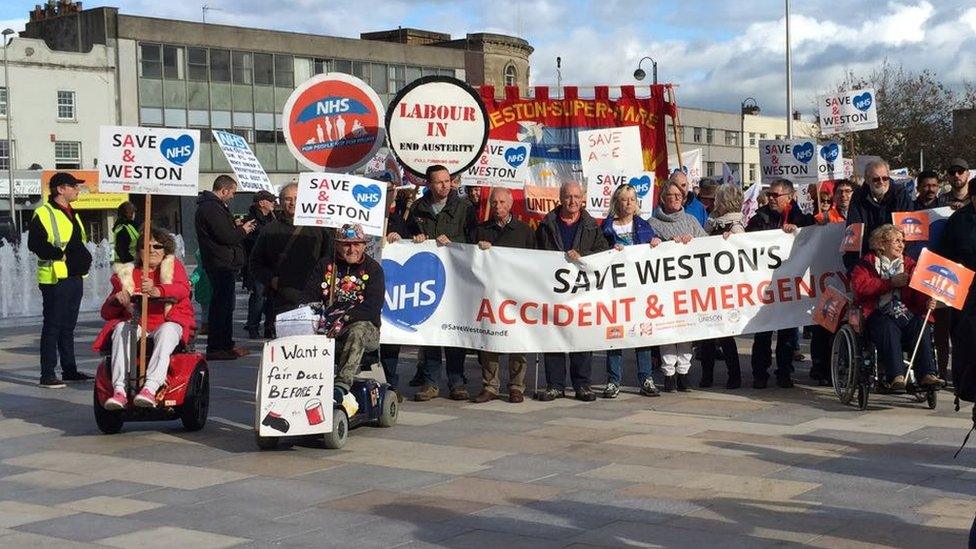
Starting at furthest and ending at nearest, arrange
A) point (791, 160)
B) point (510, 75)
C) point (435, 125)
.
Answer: point (510, 75) < point (791, 160) < point (435, 125)

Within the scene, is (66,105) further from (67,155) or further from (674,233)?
(674,233)

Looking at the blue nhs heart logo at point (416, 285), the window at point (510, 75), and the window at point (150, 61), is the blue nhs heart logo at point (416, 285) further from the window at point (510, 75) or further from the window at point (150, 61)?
Result: the window at point (510, 75)

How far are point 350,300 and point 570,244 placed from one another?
276 cm

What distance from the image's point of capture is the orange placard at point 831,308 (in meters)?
11.4

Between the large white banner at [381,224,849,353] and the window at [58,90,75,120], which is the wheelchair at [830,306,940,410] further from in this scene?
the window at [58,90,75,120]

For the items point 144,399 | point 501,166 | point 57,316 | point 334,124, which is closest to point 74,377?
point 57,316

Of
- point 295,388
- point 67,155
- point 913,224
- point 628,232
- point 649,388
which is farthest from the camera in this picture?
point 67,155

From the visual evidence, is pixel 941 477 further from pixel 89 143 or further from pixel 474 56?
pixel 474 56

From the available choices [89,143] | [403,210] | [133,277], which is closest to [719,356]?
[403,210]

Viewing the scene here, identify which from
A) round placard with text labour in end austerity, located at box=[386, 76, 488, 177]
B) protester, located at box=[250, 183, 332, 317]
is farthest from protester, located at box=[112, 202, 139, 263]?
round placard with text labour in end austerity, located at box=[386, 76, 488, 177]

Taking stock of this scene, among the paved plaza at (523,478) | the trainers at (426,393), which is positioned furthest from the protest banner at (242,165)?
the paved plaza at (523,478)

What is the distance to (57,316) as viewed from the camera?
13312 millimetres

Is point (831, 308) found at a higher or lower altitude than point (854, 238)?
lower

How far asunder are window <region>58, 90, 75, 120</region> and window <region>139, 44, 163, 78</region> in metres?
3.70
